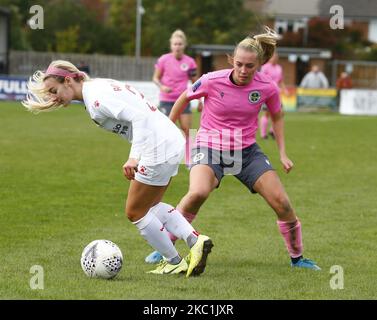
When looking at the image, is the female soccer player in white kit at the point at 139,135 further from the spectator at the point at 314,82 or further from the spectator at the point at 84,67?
the spectator at the point at 84,67

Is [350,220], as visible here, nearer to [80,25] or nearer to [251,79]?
[251,79]

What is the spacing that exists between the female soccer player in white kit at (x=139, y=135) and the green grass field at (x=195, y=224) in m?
0.35

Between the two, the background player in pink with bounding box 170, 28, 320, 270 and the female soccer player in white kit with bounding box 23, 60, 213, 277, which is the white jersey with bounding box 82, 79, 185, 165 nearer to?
the female soccer player in white kit with bounding box 23, 60, 213, 277

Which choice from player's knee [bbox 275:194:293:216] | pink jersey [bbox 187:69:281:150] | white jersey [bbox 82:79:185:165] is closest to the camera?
white jersey [bbox 82:79:185:165]

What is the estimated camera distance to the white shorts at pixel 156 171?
22.7 feet

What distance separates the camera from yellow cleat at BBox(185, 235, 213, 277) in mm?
7148

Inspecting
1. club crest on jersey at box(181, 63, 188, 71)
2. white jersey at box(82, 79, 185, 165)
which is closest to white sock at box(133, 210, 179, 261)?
white jersey at box(82, 79, 185, 165)

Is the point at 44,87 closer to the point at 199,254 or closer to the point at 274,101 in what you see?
the point at 199,254

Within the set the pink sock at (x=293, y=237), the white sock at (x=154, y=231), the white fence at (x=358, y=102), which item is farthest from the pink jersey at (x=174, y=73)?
the white fence at (x=358, y=102)

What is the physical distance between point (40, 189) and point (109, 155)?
186 inches

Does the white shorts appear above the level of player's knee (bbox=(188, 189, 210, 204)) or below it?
above

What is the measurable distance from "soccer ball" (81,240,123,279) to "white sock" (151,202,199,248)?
440 millimetres

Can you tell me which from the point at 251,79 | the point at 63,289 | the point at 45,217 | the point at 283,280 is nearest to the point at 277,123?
the point at 251,79

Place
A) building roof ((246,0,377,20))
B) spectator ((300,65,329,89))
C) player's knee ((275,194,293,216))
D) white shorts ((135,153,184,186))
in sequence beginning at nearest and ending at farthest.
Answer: white shorts ((135,153,184,186)) < player's knee ((275,194,293,216)) < spectator ((300,65,329,89)) < building roof ((246,0,377,20))
